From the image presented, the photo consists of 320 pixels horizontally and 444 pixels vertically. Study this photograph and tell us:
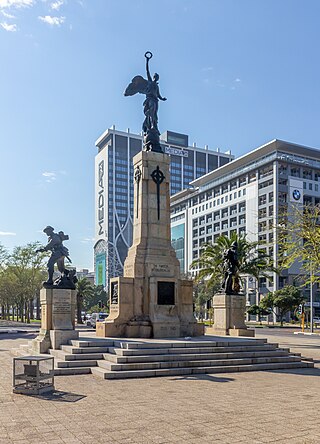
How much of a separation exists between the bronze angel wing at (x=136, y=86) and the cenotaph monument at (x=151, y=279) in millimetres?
2103

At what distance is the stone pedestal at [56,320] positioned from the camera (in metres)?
17.6

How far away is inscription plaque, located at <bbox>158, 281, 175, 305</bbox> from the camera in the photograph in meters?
19.4

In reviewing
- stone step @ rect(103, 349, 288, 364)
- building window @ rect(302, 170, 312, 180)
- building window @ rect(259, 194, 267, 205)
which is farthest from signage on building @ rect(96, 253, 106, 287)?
stone step @ rect(103, 349, 288, 364)

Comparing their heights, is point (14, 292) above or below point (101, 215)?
below

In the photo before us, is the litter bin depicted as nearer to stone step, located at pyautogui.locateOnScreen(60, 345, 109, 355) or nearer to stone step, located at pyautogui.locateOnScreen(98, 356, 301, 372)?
stone step, located at pyautogui.locateOnScreen(98, 356, 301, 372)

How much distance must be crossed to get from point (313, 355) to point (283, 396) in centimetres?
1102

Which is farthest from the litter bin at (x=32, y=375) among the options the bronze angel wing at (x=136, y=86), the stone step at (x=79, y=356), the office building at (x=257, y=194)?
the office building at (x=257, y=194)

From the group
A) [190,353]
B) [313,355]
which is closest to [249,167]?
[313,355]

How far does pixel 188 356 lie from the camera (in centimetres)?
1514

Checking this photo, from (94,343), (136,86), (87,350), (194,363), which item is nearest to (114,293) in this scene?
(94,343)

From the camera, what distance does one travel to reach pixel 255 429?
799 centimetres

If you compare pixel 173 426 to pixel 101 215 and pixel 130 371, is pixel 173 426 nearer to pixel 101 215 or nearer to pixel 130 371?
pixel 130 371

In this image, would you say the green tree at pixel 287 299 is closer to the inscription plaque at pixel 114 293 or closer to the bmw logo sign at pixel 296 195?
the bmw logo sign at pixel 296 195

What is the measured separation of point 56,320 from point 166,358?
5365 mm
